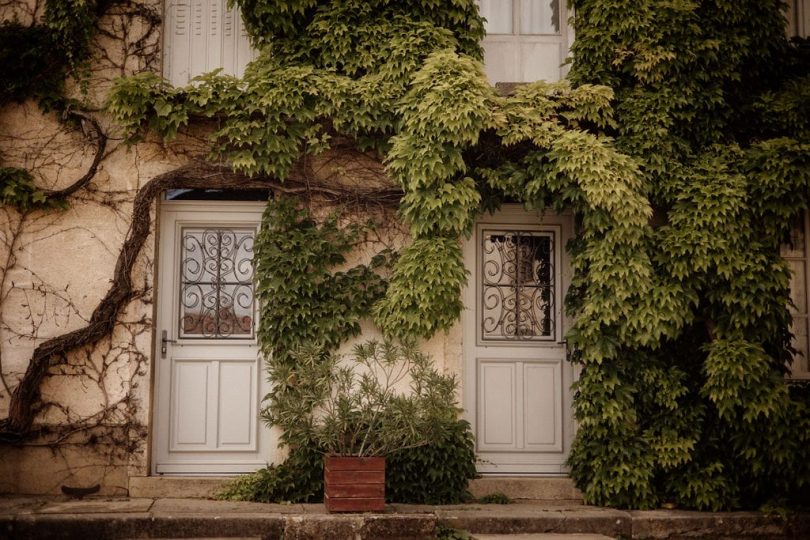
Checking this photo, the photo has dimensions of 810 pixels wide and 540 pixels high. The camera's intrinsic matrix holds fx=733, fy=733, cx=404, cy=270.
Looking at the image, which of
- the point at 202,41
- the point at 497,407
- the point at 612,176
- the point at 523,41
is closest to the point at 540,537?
the point at 497,407

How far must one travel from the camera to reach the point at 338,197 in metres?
6.80

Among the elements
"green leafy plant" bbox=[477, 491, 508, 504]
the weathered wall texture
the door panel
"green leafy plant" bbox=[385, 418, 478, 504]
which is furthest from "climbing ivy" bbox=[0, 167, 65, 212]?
"green leafy plant" bbox=[477, 491, 508, 504]

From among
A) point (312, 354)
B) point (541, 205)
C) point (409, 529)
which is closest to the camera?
point (409, 529)

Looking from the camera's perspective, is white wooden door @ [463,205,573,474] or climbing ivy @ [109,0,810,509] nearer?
climbing ivy @ [109,0,810,509]

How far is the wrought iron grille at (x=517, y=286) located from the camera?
23.1 ft

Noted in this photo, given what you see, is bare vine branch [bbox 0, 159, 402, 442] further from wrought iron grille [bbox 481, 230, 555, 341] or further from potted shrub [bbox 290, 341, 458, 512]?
potted shrub [bbox 290, 341, 458, 512]

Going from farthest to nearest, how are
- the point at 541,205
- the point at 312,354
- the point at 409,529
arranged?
the point at 541,205
the point at 312,354
the point at 409,529

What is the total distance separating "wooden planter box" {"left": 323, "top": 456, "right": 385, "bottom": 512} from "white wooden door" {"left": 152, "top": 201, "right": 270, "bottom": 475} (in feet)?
4.01

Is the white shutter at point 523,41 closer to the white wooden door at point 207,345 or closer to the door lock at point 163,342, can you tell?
the white wooden door at point 207,345

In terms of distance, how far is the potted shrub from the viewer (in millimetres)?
5703

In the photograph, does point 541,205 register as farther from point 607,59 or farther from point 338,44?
point 338,44

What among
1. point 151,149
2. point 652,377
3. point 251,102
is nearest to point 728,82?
point 652,377

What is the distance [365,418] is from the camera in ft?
19.1

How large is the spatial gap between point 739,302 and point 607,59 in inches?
97.1
